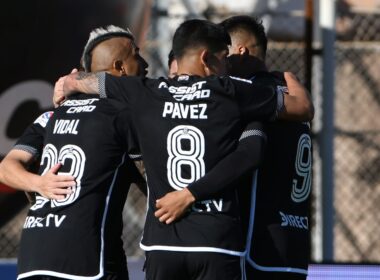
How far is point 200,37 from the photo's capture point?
448 centimetres

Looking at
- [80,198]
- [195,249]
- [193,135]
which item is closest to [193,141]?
[193,135]

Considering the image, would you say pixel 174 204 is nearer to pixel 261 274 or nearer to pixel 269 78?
pixel 261 274

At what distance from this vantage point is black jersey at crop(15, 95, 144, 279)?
443 cm

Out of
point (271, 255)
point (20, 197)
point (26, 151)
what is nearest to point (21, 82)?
point (20, 197)

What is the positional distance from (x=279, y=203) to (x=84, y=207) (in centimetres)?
82

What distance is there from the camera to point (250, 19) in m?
4.96

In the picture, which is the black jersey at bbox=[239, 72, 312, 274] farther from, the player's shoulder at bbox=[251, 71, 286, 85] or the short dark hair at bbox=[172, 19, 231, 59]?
the short dark hair at bbox=[172, 19, 231, 59]

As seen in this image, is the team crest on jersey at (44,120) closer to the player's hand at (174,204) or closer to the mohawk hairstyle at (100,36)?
the mohawk hairstyle at (100,36)

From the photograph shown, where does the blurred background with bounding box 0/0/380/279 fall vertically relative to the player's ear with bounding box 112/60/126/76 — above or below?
below

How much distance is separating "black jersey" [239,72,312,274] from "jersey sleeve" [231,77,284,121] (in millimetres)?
141

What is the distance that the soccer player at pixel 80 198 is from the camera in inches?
175

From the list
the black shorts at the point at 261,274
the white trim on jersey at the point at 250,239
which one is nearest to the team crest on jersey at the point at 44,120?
the white trim on jersey at the point at 250,239

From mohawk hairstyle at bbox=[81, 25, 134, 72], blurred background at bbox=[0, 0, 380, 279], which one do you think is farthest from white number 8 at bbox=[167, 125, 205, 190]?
blurred background at bbox=[0, 0, 380, 279]

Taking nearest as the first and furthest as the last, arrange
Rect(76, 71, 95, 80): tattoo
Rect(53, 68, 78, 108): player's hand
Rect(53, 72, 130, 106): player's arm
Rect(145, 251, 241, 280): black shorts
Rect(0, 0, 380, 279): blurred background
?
Rect(145, 251, 241, 280): black shorts
Rect(53, 72, 130, 106): player's arm
Rect(76, 71, 95, 80): tattoo
Rect(53, 68, 78, 108): player's hand
Rect(0, 0, 380, 279): blurred background
